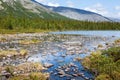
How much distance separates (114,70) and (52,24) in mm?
171499

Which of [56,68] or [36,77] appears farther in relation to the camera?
[56,68]

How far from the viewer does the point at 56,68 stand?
117ft

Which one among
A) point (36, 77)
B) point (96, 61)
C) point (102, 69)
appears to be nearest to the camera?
point (36, 77)

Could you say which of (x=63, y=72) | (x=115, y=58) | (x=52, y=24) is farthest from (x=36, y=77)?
(x=52, y=24)

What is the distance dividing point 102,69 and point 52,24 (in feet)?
557

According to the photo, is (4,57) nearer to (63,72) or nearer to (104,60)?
(63,72)

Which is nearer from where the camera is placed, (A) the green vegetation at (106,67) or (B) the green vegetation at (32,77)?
(A) the green vegetation at (106,67)

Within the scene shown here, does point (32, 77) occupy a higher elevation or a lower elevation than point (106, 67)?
lower

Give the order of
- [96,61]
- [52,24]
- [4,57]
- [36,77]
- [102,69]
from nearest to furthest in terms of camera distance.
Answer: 1. [36,77]
2. [102,69]
3. [96,61]
4. [4,57]
5. [52,24]

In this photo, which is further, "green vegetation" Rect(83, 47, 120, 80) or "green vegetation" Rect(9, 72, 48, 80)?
"green vegetation" Rect(9, 72, 48, 80)

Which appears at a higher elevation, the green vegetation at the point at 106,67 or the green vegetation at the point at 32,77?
the green vegetation at the point at 106,67

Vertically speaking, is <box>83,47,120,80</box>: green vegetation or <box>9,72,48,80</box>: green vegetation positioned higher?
<box>83,47,120,80</box>: green vegetation

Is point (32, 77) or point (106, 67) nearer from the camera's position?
point (32, 77)

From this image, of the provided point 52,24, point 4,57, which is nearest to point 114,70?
point 4,57
